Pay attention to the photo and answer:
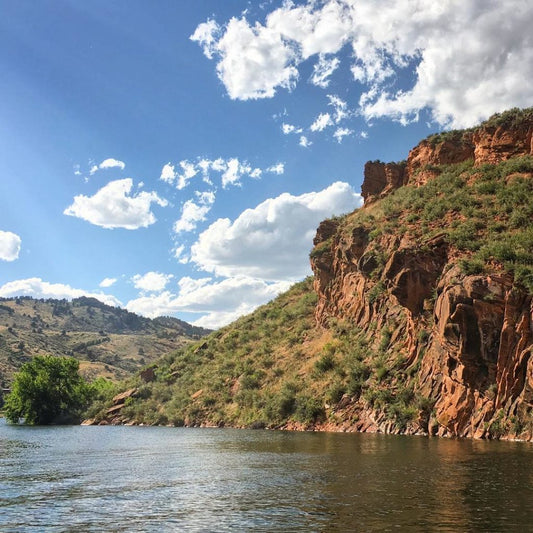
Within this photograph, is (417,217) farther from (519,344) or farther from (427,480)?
(427,480)

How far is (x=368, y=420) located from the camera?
1812 inches

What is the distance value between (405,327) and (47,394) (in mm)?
58234

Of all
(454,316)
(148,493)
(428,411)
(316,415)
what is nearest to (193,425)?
(316,415)

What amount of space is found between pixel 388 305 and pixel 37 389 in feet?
184

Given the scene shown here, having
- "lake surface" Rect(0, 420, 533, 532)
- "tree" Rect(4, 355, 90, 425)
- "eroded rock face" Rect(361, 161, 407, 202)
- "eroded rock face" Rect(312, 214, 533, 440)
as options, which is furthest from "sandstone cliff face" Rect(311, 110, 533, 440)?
"tree" Rect(4, 355, 90, 425)

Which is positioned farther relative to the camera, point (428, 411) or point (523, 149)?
point (523, 149)

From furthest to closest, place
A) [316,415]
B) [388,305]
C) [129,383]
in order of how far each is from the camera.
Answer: [129,383], [388,305], [316,415]

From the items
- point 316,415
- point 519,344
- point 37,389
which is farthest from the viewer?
point 37,389

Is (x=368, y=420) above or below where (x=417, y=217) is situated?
below

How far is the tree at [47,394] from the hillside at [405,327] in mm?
7886

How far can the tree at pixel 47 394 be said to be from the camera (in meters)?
80.3

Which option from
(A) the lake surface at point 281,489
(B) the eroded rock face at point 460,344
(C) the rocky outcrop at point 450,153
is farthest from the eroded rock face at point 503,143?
(A) the lake surface at point 281,489

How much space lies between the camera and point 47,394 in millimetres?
81250

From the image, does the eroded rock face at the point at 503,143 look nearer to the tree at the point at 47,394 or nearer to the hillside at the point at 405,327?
the hillside at the point at 405,327
